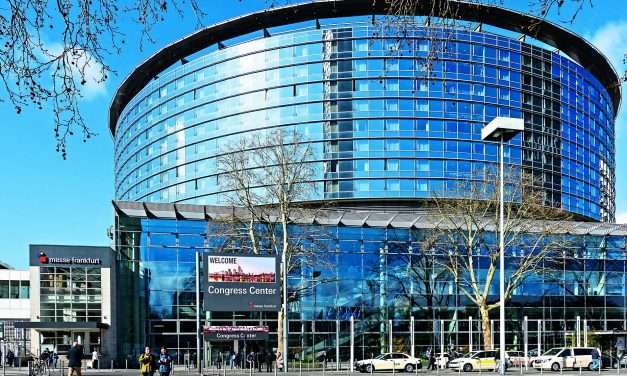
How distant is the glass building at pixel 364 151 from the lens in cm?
5453

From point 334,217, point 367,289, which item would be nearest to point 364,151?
point 334,217

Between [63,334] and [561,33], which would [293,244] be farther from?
[561,33]

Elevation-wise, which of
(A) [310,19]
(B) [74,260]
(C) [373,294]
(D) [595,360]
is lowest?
(D) [595,360]

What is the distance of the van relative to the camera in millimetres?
44750

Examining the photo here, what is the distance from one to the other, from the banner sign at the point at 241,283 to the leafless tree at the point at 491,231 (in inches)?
782

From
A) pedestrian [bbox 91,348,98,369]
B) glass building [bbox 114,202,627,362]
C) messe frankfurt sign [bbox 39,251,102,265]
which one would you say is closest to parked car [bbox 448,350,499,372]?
glass building [bbox 114,202,627,362]

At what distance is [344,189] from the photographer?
3162 inches

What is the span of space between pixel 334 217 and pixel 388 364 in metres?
16.9

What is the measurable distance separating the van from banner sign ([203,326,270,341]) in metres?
20.8

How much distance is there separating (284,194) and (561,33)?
6053 cm

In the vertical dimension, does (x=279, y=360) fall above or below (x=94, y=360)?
above

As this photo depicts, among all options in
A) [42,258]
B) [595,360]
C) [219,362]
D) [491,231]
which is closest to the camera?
[595,360]

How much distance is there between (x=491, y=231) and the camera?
58594mm

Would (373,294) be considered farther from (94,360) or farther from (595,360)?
(94,360)
